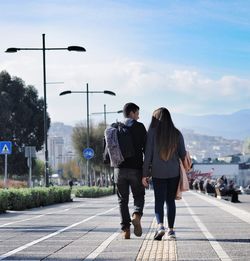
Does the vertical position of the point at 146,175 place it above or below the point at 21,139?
below

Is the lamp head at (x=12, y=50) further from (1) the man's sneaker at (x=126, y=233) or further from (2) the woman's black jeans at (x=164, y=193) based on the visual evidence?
(2) the woman's black jeans at (x=164, y=193)

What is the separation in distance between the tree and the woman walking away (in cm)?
6530

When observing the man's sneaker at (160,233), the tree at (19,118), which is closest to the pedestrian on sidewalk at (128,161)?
the man's sneaker at (160,233)

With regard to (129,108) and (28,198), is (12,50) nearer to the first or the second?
(28,198)

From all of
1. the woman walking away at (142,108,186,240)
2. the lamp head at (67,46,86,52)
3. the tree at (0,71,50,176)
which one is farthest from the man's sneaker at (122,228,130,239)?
the tree at (0,71,50,176)

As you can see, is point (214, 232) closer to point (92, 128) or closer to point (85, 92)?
point (85, 92)

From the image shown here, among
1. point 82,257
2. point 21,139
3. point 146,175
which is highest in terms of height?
point 21,139

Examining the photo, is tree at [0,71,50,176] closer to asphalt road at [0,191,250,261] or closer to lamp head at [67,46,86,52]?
lamp head at [67,46,86,52]

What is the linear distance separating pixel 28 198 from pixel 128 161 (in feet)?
56.2

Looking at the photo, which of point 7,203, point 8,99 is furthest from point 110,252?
point 8,99

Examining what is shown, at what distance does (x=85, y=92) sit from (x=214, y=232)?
48413 mm

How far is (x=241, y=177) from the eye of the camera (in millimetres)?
169750

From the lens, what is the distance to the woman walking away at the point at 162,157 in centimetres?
1178

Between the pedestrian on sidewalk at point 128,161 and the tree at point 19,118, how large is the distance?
213 feet
